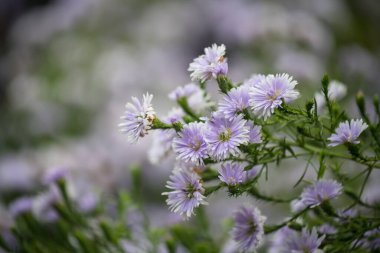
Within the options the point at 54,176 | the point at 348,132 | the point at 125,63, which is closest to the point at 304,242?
the point at 348,132

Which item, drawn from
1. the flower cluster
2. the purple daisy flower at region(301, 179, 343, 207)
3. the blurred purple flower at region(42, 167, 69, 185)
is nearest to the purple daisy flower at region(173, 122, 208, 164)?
the flower cluster

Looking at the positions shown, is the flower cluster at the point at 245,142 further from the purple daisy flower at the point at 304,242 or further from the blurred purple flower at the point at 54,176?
the blurred purple flower at the point at 54,176

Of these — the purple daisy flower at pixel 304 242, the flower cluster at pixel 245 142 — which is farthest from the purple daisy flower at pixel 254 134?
the purple daisy flower at pixel 304 242

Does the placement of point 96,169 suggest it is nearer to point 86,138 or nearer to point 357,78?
point 86,138

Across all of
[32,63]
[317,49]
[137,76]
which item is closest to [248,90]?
[317,49]

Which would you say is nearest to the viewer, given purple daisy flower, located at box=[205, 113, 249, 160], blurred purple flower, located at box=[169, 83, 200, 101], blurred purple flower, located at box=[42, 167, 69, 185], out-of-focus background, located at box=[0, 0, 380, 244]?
purple daisy flower, located at box=[205, 113, 249, 160]

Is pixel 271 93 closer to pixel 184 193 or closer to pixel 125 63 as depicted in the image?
pixel 184 193

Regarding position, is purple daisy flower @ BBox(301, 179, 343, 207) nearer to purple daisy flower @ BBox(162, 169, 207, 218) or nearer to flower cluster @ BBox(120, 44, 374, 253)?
flower cluster @ BBox(120, 44, 374, 253)
